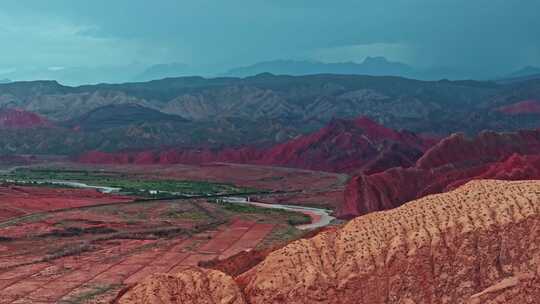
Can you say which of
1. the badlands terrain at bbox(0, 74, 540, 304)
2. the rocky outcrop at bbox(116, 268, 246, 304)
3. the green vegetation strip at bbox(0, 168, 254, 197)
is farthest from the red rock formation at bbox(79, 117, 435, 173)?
the rocky outcrop at bbox(116, 268, 246, 304)

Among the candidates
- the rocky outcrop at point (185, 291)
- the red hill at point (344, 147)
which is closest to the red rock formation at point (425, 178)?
the red hill at point (344, 147)

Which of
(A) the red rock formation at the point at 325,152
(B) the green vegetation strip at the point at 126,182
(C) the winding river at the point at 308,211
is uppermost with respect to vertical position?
(A) the red rock formation at the point at 325,152

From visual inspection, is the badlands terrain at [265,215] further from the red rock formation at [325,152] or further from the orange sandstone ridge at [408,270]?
the red rock formation at [325,152]

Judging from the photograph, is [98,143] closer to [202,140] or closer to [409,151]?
[202,140]

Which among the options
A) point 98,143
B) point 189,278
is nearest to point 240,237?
point 189,278

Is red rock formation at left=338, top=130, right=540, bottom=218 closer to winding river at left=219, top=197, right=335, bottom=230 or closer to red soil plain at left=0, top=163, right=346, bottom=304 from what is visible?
winding river at left=219, top=197, right=335, bottom=230

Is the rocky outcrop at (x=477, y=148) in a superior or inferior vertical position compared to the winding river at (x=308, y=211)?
superior
